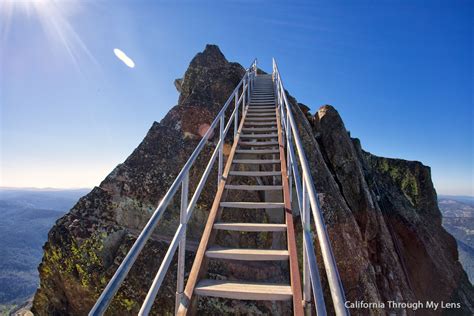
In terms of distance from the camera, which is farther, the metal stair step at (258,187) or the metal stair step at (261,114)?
the metal stair step at (261,114)

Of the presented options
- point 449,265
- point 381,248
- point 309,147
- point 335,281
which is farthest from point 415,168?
point 335,281

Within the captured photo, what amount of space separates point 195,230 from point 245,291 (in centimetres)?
350

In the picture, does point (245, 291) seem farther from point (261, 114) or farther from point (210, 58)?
point (210, 58)

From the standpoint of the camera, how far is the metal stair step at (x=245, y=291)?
284 cm

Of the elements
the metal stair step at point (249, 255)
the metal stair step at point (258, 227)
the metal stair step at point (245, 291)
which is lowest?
the metal stair step at point (245, 291)

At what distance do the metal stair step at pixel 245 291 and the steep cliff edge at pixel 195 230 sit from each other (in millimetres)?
1885

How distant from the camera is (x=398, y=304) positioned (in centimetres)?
801

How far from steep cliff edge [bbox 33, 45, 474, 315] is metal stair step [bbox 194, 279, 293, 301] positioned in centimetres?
189

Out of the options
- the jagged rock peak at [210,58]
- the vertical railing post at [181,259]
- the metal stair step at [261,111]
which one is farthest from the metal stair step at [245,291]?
the jagged rock peak at [210,58]

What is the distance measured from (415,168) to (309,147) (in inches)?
502

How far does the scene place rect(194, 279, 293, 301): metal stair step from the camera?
2836 millimetres

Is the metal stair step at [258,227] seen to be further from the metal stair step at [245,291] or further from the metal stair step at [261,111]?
the metal stair step at [261,111]

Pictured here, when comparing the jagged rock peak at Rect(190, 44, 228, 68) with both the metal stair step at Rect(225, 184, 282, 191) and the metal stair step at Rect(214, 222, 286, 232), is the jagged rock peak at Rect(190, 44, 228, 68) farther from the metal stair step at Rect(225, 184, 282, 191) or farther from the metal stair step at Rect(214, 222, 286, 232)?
the metal stair step at Rect(214, 222, 286, 232)

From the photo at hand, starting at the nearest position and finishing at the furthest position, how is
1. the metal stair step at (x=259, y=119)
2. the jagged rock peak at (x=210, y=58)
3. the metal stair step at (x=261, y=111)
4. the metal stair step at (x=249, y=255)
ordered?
the metal stair step at (x=249, y=255) → the metal stair step at (x=259, y=119) → the metal stair step at (x=261, y=111) → the jagged rock peak at (x=210, y=58)
